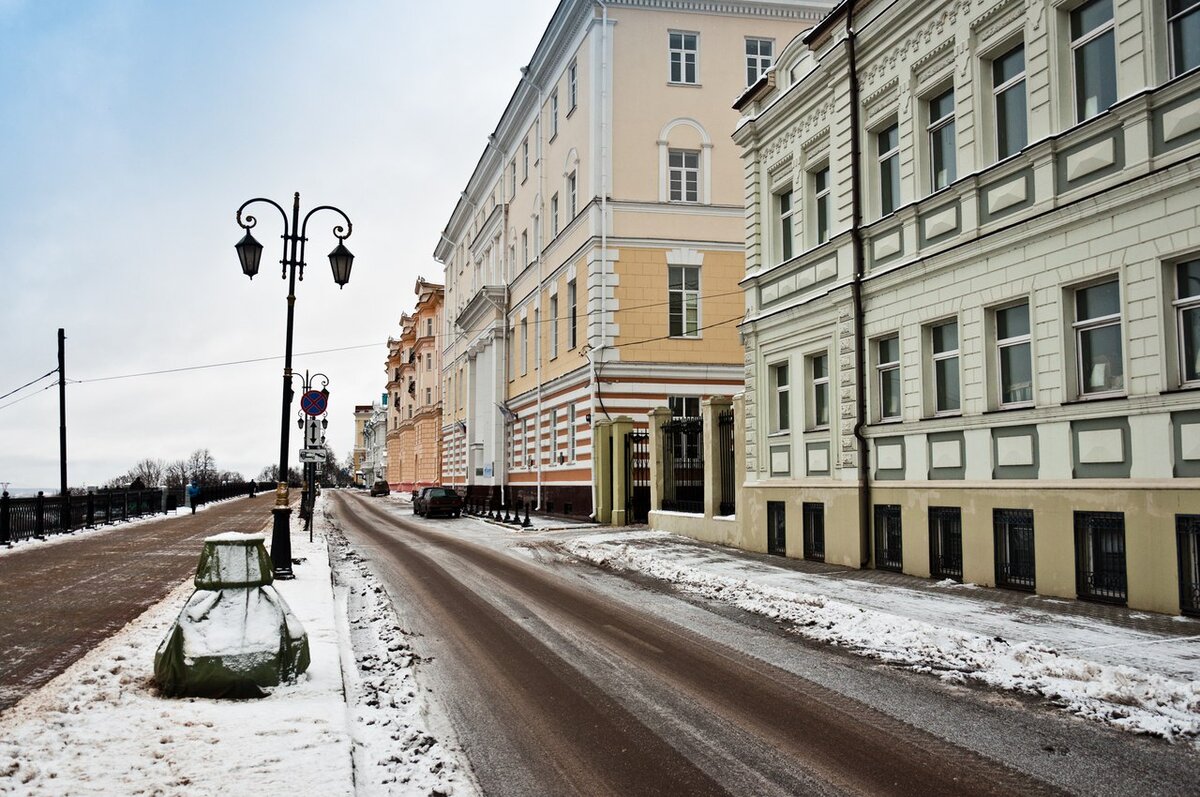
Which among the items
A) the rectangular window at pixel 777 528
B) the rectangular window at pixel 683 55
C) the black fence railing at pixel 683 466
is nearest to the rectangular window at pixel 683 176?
the rectangular window at pixel 683 55

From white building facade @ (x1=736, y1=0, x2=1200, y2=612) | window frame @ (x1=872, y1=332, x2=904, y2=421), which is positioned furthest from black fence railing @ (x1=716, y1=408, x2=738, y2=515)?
window frame @ (x1=872, y1=332, x2=904, y2=421)

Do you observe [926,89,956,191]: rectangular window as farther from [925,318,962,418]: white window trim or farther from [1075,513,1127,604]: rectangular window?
[1075,513,1127,604]: rectangular window

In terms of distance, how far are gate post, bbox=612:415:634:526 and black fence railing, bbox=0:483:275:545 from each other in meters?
15.8

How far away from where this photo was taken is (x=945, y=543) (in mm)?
13492

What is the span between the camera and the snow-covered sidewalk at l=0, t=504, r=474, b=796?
15.1 ft

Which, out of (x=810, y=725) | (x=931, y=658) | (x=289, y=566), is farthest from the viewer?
(x=289, y=566)

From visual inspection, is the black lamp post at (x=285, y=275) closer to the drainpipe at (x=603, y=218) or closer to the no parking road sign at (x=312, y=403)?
the no parking road sign at (x=312, y=403)

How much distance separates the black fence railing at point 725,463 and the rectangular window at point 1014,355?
843 cm

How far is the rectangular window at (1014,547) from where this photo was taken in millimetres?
11758

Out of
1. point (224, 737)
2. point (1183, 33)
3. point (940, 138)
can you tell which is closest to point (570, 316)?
point (940, 138)

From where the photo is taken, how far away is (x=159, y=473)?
445 ft

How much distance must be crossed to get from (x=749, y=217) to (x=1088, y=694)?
47.6 ft

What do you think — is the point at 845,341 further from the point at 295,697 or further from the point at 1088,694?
the point at 295,697

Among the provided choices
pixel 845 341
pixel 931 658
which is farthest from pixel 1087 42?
pixel 931 658
